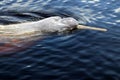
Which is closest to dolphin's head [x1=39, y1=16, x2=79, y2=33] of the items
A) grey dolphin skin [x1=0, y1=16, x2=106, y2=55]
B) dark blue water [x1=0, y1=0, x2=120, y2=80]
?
grey dolphin skin [x1=0, y1=16, x2=106, y2=55]

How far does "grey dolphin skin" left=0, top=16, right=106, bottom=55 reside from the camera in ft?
44.7

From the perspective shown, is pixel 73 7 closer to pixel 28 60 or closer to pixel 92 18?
pixel 92 18

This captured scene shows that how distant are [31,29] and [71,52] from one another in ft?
9.54

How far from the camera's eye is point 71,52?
1235 centimetres

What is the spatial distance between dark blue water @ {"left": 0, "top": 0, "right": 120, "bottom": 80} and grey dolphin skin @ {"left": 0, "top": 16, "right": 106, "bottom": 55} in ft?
1.89

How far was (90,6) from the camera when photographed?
17828 millimetres

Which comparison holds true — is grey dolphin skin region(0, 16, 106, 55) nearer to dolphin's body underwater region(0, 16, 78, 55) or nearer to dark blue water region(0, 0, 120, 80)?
dolphin's body underwater region(0, 16, 78, 55)

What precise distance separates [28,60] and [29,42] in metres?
1.74

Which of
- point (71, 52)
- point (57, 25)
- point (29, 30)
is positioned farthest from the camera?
point (57, 25)

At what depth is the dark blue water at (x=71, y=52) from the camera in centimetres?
1081

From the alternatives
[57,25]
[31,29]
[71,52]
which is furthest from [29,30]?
[71,52]

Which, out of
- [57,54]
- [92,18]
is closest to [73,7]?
[92,18]

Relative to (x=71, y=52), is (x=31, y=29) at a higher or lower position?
higher

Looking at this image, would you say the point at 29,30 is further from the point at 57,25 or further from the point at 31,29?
the point at 57,25
